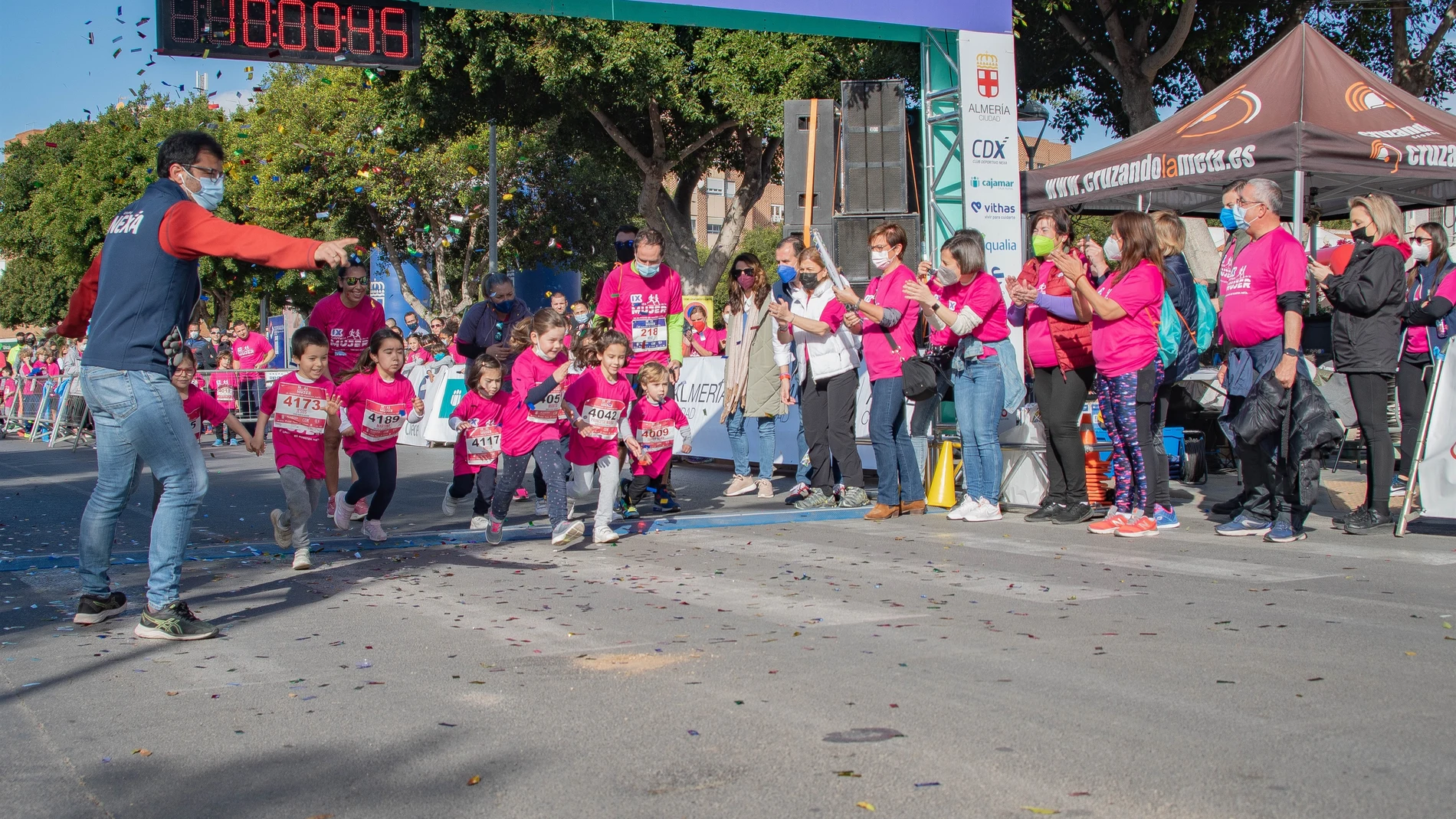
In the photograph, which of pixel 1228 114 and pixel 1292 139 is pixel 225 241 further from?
pixel 1228 114

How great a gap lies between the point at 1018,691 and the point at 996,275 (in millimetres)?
9677

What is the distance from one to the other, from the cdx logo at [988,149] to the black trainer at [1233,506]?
17.7 feet

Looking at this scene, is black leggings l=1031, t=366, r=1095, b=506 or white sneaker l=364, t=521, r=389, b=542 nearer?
white sneaker l=364, t=521, r=389, b=542

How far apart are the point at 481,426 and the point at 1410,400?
239 inches

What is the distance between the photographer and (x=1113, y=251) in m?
8.37

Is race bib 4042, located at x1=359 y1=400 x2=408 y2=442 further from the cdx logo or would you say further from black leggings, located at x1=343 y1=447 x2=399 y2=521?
the cdx logo

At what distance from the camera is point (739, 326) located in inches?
445

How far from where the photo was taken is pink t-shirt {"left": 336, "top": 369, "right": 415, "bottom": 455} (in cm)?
862

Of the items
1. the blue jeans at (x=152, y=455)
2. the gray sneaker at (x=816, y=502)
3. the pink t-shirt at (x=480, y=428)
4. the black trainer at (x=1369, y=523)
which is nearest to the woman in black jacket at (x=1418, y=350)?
the black trainer at (x=1369, y=523)

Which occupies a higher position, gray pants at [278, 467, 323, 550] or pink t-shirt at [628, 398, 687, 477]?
pink t-shirt at [628, 398, 687, 477]

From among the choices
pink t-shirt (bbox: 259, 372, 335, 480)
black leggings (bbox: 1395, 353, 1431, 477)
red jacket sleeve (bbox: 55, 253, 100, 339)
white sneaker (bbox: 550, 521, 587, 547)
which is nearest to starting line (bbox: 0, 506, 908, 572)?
pink t-shirt (bbox: 259, 372, 335, 480)

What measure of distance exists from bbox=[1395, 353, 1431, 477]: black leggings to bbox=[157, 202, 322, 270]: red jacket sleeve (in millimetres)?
6654

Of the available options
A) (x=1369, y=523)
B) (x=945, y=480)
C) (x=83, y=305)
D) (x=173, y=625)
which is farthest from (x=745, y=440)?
(x=173, y=625)

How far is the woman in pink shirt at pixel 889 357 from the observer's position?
9258 millimetres
